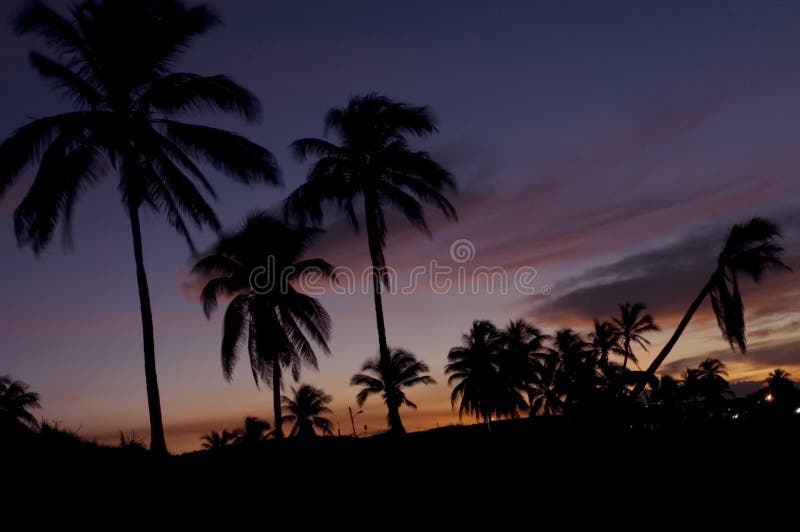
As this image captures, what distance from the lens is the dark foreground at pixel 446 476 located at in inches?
394

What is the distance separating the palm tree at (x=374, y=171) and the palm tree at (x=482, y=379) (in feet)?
98.6

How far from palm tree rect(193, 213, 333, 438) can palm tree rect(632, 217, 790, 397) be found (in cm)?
1525

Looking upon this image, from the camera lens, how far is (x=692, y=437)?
1647 cm

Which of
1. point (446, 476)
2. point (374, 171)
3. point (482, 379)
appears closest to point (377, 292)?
point (374, 171)

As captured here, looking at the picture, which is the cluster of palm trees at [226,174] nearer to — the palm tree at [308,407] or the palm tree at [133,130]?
the palm tree at [133,130]

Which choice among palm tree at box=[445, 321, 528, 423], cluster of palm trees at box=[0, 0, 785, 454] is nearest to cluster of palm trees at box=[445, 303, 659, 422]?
palm tree at box=[445, 321, 528, 423]

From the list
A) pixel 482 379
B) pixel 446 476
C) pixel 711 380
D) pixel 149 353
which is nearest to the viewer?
pixel 446 476

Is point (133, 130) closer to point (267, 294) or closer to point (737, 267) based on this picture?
point (267, 294)

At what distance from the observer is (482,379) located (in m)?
53.5

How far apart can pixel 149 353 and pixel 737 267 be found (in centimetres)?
2251

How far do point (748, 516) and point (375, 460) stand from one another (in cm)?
813

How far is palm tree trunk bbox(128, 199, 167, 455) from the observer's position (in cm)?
1597

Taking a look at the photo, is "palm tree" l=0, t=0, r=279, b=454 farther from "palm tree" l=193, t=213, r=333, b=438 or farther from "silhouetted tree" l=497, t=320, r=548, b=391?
"silhouetted tree" l=497, t=320, r=548, b=391

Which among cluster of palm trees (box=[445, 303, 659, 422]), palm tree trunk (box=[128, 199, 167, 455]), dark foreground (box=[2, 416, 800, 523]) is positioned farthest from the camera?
cluster of palm trees (box=[445, 303, 659, 422])
